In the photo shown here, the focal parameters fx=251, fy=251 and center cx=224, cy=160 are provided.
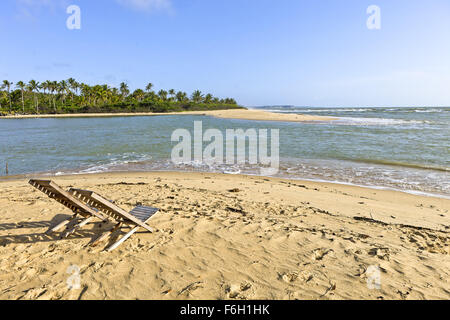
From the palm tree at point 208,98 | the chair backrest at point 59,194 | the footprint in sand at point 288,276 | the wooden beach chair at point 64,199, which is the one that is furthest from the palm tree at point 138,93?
the footprint in sand at point 288,276

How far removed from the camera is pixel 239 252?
12.8 ft

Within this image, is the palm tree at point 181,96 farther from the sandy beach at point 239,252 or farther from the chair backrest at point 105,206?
the chair backrest at point 105,206

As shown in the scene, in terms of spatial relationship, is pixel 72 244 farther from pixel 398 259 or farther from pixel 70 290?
pixel 398 259

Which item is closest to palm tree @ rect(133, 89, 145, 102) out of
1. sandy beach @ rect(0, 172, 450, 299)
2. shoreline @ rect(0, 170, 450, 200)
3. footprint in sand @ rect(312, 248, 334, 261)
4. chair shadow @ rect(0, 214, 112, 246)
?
shoreline @ rect(0, 170, 450, 200)

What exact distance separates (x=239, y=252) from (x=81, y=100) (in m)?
101

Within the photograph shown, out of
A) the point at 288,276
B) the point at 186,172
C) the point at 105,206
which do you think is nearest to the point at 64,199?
the point at 105,206

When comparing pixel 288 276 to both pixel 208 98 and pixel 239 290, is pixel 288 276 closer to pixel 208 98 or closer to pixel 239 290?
pixel 239 290

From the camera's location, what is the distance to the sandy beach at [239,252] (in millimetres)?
3059

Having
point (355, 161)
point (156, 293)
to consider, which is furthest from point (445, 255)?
point (355, 161)

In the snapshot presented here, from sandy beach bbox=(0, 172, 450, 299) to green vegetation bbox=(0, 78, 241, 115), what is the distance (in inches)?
3432

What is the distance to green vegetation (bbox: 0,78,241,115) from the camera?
76125 millimetres

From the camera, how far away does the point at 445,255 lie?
393cm

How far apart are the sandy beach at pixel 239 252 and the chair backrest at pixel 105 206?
1.17ft

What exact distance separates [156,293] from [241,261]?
125 cm
